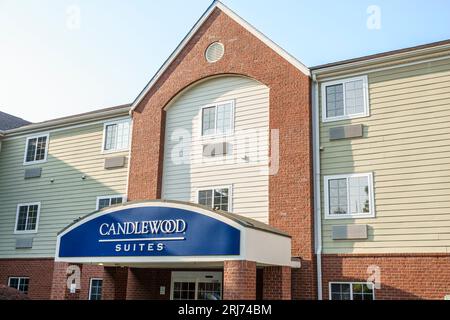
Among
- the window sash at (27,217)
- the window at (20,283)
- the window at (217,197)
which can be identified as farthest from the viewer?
the window sash at (27,217)

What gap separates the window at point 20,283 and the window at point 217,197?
367 inches

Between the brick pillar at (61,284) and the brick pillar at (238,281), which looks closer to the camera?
the brick pillar at (238,281)

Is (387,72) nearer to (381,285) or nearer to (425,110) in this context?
(425,110)

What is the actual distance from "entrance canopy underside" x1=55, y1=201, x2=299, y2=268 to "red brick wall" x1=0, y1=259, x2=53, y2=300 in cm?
659

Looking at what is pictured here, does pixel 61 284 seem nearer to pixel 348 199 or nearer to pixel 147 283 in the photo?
pixel 147 283

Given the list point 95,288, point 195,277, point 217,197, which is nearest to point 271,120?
point 217,197

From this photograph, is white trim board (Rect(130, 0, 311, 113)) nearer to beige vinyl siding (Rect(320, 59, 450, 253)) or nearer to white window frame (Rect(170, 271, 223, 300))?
beige vinyl siding (Rect(320, 59, 450, 253))

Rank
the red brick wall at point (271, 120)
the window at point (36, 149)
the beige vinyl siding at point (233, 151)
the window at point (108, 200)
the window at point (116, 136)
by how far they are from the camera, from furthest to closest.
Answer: the window at point (36, 149) → the window at point (116, 136) → the window at point (108, 200) → the beige vinyl siding at point (233, 151) → the red brick wall at point (271, 120)

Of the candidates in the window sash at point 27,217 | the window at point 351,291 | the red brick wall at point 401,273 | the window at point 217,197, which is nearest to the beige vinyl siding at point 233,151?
the window at point 217,197

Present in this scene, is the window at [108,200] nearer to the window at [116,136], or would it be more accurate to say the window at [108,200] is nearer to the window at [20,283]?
the window at [116,136]

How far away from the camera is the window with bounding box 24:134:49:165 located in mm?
24094

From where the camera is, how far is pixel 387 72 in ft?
53.9

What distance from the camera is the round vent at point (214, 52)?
1966 centimetres
